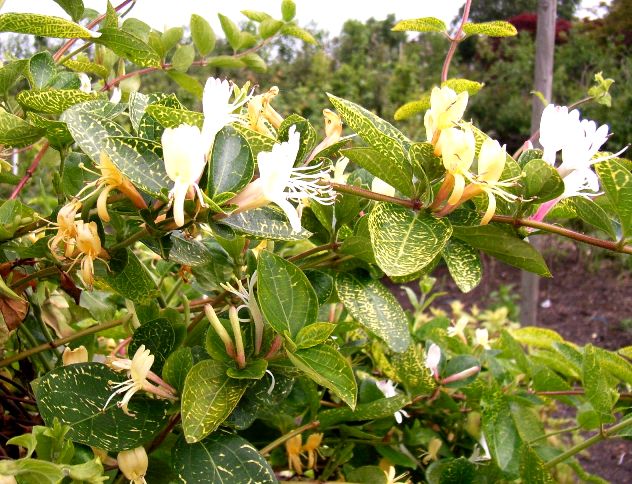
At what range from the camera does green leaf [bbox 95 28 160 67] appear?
57 centimetres

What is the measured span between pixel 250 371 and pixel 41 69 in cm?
34

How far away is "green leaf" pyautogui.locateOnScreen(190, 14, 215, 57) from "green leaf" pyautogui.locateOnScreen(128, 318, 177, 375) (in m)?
0.48

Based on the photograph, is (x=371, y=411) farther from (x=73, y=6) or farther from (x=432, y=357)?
(x=73, y=6)

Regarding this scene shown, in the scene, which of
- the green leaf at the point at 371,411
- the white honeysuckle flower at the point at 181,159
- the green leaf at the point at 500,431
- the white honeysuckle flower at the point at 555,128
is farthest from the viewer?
the green leaf at the point at 500,431

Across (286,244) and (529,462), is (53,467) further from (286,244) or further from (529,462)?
(529,462)

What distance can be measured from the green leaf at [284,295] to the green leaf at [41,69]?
29 centimetres

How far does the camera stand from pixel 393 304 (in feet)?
1.77

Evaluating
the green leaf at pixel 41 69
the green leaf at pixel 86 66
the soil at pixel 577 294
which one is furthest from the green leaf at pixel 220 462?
the soil at pixel 577 294

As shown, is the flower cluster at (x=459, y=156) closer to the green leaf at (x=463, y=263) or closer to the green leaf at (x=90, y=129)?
the green leaf at (x=463, y=263)

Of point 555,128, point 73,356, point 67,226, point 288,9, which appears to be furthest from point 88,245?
point 288,9

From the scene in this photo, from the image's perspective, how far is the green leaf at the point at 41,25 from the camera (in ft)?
1.62

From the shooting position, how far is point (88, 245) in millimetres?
466

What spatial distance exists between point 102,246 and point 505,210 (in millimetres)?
308

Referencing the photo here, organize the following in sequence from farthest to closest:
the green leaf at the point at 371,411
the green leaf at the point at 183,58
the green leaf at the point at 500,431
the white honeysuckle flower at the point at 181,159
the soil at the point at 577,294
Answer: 1. the soil at the point at 577,294
2. the green leaf at the point at 183,58
3. the green leaf at the point at 500,431
4. the green leaf at the point at 371,411
5. the white honeysuckle flower at the point at 181,159
